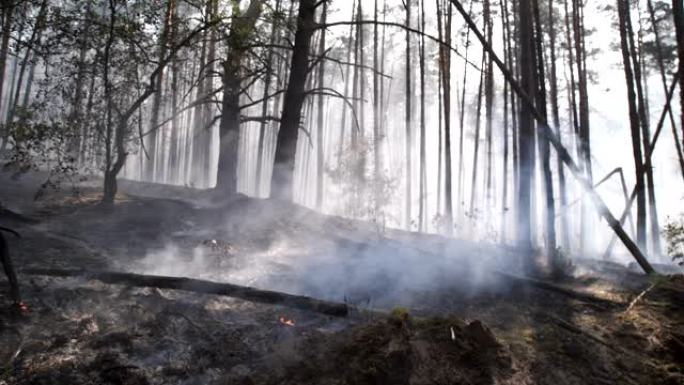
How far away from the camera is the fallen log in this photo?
13.9 ft

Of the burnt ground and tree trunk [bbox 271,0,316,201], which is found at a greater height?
tree trunk [bbox 271,0,316,201]

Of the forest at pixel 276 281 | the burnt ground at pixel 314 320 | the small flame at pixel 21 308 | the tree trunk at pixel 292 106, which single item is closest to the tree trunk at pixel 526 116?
the forest at pixel 276 281

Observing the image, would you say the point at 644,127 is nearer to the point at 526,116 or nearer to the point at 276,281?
the point at 526,116

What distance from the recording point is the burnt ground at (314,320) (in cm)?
319

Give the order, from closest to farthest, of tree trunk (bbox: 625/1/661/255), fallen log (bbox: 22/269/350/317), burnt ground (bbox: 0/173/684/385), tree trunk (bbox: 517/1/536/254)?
burnt ground (bbox: 0/173/684/385) < fallen log (bbox: 22/269/350/317) < tree trunk (bbox: 517/1/536/254) < tree trunk (bbox: 625/1/661/255)

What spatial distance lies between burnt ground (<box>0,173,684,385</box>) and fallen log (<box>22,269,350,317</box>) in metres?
0.09

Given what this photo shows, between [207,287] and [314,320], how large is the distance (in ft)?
3.83

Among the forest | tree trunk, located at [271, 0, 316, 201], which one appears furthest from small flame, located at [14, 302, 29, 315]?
tree trunk, located at [271, 0, 316, 201]

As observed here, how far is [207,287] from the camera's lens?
14.5 feet

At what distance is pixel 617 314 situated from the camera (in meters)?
4.51

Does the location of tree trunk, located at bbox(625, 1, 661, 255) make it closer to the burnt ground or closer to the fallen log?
the burnt ground

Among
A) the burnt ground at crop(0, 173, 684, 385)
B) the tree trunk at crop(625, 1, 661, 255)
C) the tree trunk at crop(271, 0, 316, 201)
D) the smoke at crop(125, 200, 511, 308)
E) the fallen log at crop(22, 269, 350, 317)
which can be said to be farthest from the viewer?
the tree trunk at crop(625, 1, 661, 255)

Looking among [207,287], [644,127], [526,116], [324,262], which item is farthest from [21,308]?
[644,127]

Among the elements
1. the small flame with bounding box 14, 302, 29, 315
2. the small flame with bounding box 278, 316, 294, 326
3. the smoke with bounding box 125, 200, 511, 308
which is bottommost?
the small flame with bounding box 278, 316, 294, 326
